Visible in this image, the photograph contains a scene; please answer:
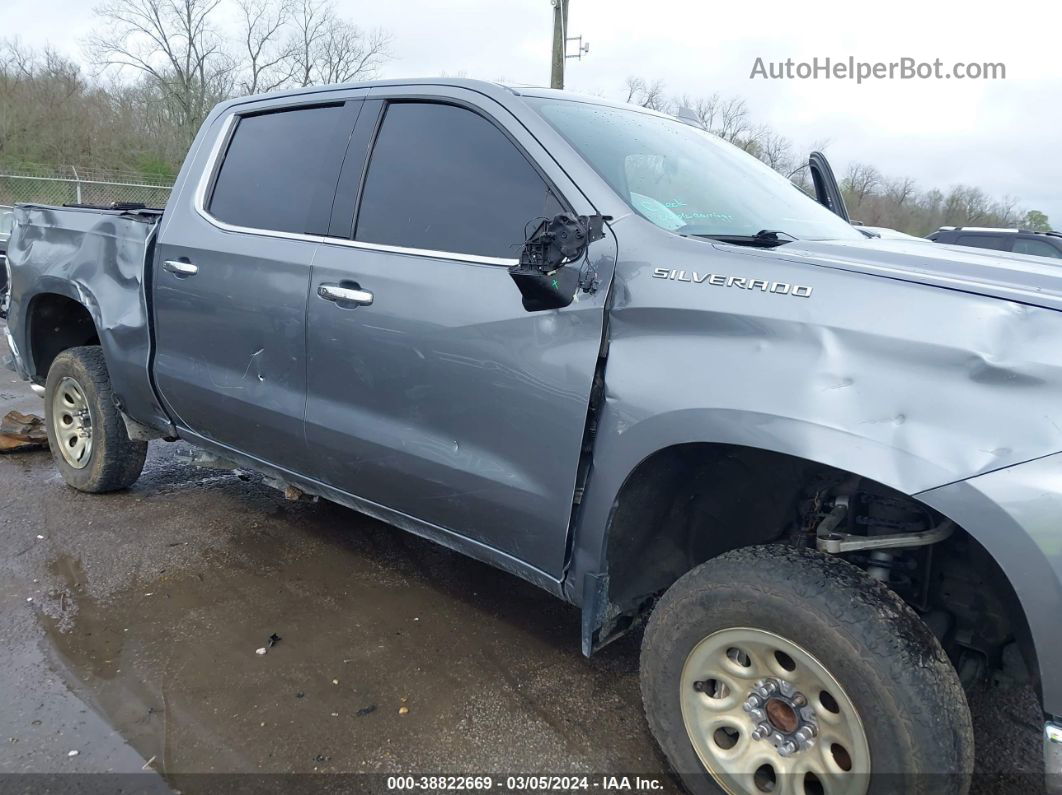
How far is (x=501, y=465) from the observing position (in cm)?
246

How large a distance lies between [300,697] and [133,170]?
31349 mm

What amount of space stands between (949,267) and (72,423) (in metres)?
4.45

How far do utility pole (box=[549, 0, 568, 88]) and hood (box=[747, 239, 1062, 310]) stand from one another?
40.9ft

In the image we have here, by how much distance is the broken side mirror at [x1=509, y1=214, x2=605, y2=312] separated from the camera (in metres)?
2.15

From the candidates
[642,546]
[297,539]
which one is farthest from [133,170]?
[642,546]

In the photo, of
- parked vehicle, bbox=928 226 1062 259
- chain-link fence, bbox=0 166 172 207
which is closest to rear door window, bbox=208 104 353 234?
parked vehicle, bbox=928 226 1062 259

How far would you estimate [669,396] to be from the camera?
2.08 m

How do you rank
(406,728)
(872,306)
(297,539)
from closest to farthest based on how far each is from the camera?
(872,306) → (406,728) → (297,539)

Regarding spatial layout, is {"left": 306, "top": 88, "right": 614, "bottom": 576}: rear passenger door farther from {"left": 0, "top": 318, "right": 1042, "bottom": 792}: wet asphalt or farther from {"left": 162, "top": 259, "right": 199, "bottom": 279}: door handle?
{"left": 162, "top": 259, "right": 199, "bottom": 279}: door handle

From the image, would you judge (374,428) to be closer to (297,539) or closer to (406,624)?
(406,624)

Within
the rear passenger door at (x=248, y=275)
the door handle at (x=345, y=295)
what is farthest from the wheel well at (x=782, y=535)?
the rear passenger door at (x=248, y=275)

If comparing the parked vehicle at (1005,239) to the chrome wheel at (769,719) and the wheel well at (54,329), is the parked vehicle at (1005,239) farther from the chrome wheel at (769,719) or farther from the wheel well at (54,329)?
the chrome wheel at (769,719)

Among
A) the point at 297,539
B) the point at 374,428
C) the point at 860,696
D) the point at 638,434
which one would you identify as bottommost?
the point at 297,539

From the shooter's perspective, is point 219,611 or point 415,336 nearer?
point 415,336
